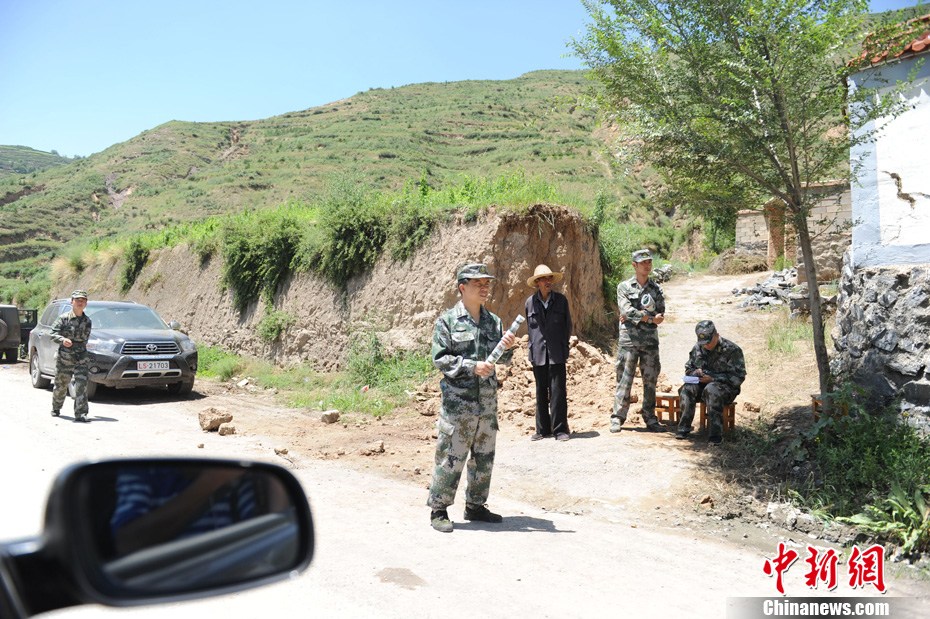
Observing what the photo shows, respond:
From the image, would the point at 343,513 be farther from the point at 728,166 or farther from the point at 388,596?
the point at 728,166

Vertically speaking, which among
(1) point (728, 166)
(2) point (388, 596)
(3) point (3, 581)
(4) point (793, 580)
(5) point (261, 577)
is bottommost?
(4) point (793, 580)

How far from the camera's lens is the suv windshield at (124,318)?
517 inches

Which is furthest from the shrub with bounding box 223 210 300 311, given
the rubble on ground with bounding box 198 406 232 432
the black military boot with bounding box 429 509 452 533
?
the black military boot with bounding box 429 509 452 533

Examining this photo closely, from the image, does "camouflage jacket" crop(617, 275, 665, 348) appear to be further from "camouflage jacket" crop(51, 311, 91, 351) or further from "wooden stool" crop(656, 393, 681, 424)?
"camouflage jacket" crop(51, 311, 91, 351)

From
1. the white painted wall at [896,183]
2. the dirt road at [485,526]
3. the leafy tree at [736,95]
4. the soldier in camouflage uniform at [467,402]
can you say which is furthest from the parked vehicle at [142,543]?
the white painted wall at [896,183]

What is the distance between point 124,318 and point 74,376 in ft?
9.88

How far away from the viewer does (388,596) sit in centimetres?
435

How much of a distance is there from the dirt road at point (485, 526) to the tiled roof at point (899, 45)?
4.49m

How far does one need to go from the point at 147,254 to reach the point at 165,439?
602 inches

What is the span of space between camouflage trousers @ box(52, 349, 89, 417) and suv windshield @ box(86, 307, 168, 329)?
7.74 feet

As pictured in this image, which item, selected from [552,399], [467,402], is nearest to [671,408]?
[552,399]

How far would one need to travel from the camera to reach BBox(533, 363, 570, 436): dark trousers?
9.02 metres

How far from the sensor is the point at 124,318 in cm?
1339

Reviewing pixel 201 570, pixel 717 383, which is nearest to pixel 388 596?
pixel 201 570
